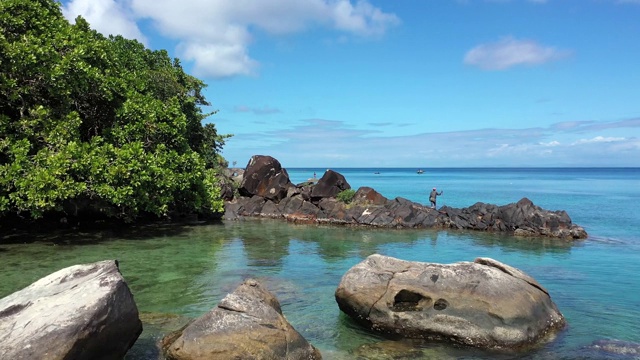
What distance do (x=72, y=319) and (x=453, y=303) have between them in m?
7.67

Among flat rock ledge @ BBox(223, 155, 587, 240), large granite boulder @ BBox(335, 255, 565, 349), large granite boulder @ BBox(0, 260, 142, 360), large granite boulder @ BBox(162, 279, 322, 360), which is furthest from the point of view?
flat rock ledge @ BBox(223, 155, 587, 240)

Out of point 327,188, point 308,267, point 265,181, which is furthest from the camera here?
point 265,181

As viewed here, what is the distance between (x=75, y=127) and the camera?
2078 centimetres

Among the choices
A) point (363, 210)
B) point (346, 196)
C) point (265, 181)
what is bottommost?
point (363, 210)

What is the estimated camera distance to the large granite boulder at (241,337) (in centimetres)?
840

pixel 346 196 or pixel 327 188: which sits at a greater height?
pixel 327 188

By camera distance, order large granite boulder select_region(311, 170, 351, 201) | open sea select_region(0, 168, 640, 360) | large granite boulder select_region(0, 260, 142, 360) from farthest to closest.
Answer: large granite boulder select_region(311, 170, 351, 201) → open sea select_region(0, 168, 640, 360) → large granite boulder select_region(0, 260, 142, 360)

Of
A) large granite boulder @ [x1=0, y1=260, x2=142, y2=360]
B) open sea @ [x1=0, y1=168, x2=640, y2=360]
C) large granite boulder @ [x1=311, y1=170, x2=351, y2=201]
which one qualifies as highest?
large granite boulder @ [x1=311, y1=170, x2=351, y2=201]

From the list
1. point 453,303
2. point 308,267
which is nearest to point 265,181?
point 308,267

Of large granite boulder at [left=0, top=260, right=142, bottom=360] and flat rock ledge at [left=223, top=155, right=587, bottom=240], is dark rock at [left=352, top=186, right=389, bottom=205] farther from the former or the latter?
large granite boulder at [left=0, top=260, right=142, bottom=360]

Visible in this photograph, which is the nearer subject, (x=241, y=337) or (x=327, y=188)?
(x=241, y=337)

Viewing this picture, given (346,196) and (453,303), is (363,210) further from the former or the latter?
(453,303)

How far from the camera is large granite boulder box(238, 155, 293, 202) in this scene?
127ft

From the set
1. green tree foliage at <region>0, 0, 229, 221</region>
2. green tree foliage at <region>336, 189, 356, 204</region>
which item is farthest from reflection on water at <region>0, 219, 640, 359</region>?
green tree foliage at <region>336, 189, 356, 204</region>
